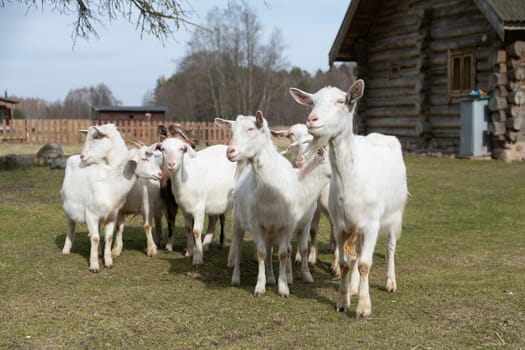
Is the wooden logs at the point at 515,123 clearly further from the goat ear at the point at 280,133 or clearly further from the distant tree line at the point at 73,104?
the distant tree line at the point at 73,104

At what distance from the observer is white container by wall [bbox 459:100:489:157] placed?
17703 millimetres

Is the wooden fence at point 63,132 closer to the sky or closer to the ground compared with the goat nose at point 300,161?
closer to the sky

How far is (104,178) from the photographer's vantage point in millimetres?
7520

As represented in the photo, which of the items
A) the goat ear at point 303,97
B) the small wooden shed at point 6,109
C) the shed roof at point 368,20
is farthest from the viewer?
the small wooden shed at point 6,109

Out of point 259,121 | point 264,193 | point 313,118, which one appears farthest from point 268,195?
point 313,118

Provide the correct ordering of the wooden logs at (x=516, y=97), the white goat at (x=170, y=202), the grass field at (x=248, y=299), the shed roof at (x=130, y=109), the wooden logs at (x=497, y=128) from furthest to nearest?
1. the shed roof at (x=130, y=109)
2. the wooden logs at (x=497, y=128)
3. the wooden logs at (x=516, y=97)
4. the white goat at (x=170, y=202)
5. the grass field at (x=248, y=299)

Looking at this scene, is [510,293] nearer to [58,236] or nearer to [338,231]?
[338,231]

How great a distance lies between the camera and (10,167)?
60.9 feet

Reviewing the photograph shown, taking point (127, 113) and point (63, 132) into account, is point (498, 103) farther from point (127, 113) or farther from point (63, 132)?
point (127, 113)

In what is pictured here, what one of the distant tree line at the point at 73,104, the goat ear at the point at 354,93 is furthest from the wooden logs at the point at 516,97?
the distant tree line at the point at 73,104

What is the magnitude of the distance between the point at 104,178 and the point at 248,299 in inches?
103

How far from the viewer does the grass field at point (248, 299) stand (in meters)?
4.78

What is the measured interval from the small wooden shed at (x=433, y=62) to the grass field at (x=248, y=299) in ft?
27.1

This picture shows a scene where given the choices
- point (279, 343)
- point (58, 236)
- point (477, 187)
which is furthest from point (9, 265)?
point (477, 187)
